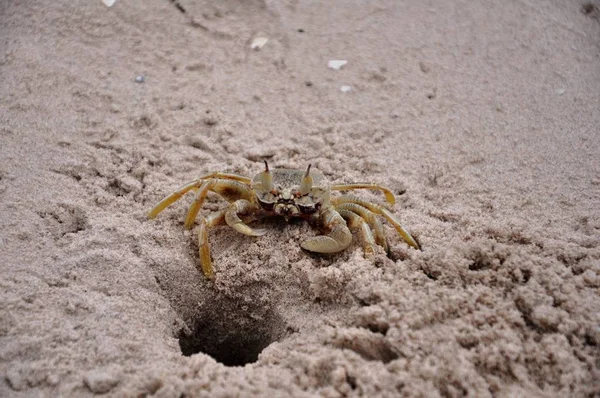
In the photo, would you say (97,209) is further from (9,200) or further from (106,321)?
(106,321)

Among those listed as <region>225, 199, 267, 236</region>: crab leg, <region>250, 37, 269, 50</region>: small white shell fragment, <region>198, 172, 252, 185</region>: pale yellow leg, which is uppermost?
<region>250, 37, 269, 50</region>: small white shell fragment

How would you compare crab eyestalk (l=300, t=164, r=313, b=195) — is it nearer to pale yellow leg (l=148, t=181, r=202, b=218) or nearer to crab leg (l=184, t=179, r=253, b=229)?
crab leg (l=184, t=179, r=253, b=229)

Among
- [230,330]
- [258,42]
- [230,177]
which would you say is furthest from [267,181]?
[258,42]

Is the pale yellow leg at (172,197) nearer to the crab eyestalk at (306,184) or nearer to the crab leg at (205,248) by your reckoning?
the crab leg at (205,248)

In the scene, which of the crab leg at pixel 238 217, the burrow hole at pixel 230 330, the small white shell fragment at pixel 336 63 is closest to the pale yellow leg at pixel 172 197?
the crab leg at pixel 238 217

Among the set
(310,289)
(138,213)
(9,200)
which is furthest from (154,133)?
(310,289)

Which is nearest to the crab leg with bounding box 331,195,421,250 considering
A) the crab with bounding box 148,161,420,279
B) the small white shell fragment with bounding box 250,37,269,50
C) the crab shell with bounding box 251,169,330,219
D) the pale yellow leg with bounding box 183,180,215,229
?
the crab with bounding box 148,161,420,279

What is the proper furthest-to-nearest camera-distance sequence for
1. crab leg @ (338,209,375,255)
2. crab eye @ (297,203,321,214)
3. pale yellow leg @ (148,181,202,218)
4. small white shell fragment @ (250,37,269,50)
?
small white shell fragment @ (250,37,269,50), pale yellow leg @ (148,181,202,218), crab eye @ (297,203,321,214), crab leg @ (338,209,375,255)

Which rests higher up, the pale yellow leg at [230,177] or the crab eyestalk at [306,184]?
the crab eyestalk at [306,184]
